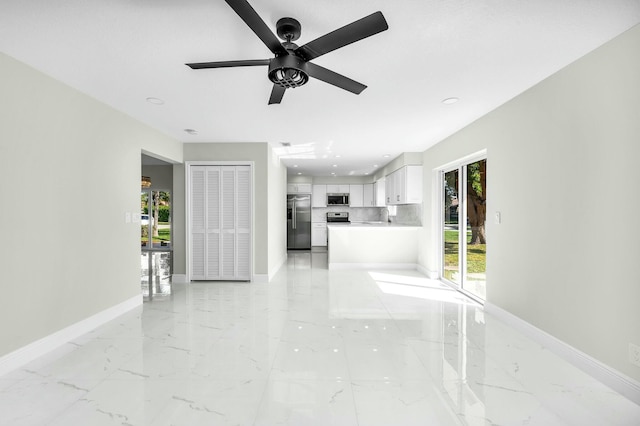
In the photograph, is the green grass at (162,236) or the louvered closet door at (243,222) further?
the green grass at (162,236)

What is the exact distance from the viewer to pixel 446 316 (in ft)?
11.4

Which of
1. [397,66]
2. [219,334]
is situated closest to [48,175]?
[219,334]

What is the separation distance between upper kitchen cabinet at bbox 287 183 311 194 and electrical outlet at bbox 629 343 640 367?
7.82 m

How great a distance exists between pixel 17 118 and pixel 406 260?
579 centimetres

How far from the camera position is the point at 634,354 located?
1950 millimetres

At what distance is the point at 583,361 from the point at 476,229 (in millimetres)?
2108

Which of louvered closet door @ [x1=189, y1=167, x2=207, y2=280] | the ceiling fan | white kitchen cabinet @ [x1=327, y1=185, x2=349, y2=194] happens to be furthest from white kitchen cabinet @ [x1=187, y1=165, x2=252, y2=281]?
white kitchen cabinet @ [x1=327, y1=185, x2=349, y2=194]

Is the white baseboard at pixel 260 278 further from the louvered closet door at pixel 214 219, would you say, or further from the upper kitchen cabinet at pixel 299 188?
the upper kitchen cabinet at pixel 299 188

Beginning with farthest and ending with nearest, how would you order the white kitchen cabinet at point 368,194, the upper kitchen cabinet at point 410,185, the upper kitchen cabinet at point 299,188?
the white kitchen cabinet at point 368,194 < the upper kitchen cabinet at point 299,188 < the upper kitchen cabinet at point 410,185

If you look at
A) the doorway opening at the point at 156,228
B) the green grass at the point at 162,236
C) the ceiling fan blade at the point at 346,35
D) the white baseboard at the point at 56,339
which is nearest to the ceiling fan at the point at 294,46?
the ceiling fan blade at the point at 346,35

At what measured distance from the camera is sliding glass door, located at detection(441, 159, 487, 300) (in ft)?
13.4

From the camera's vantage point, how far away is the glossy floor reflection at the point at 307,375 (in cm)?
179

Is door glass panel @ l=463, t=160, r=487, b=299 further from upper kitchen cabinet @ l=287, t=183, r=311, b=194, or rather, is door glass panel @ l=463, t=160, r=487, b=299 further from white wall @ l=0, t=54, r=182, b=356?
upper kitchen cabinet @ l=287, t=183, r=311, b=194

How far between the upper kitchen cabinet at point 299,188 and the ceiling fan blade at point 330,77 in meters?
7.09
